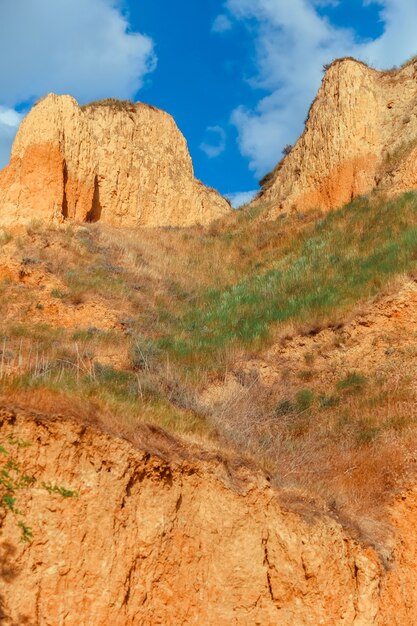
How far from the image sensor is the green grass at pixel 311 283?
14.2m

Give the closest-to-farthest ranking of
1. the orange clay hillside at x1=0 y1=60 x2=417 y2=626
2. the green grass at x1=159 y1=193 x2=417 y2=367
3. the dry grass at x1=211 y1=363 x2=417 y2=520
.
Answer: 1. the orange clay hillside at x1=0 y1=60 x2=417 y2=626
2. the dry grass at x1=211 y1=363 x2=417 y2=520
3. the green grass at x1=159 y1=193 x2=417 y2=367

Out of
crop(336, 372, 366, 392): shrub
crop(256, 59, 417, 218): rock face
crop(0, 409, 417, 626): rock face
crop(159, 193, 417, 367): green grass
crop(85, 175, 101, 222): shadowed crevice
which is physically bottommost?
crop(0, 409, 417, 626): rock face

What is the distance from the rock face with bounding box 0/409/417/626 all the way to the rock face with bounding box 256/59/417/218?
1509 cm

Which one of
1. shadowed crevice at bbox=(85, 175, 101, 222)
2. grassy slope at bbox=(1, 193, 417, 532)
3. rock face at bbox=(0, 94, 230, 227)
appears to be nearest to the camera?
grassy slope at bbox=(1, 193, 417, 532)

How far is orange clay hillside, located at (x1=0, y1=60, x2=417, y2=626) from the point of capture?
6000 millimetres

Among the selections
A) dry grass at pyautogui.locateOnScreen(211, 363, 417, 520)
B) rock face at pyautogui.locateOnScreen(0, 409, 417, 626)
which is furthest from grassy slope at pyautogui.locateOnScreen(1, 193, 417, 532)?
rock face at pyautogui.locateOnScreen(0, 409, 417, 626)

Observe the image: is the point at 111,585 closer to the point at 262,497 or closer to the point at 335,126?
the point at 262,497

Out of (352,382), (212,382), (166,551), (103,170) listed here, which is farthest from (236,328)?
(103,170)

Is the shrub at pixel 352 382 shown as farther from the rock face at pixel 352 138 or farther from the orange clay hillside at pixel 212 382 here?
the rock face at pixel 352 138

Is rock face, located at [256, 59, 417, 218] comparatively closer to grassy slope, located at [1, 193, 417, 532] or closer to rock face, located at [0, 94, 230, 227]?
grassy slope, located at [1, 193, 417, 532]

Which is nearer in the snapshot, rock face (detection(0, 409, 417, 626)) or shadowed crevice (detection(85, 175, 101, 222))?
rock face (detection(0, 409, 417, 626))

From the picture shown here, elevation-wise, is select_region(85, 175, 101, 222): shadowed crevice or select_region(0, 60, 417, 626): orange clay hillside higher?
select_region(85, 175, 101, 222): shadowed crevice

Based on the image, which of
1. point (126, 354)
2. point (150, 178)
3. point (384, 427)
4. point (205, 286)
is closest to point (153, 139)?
point (150, 178)

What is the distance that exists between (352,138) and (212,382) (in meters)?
13.3
